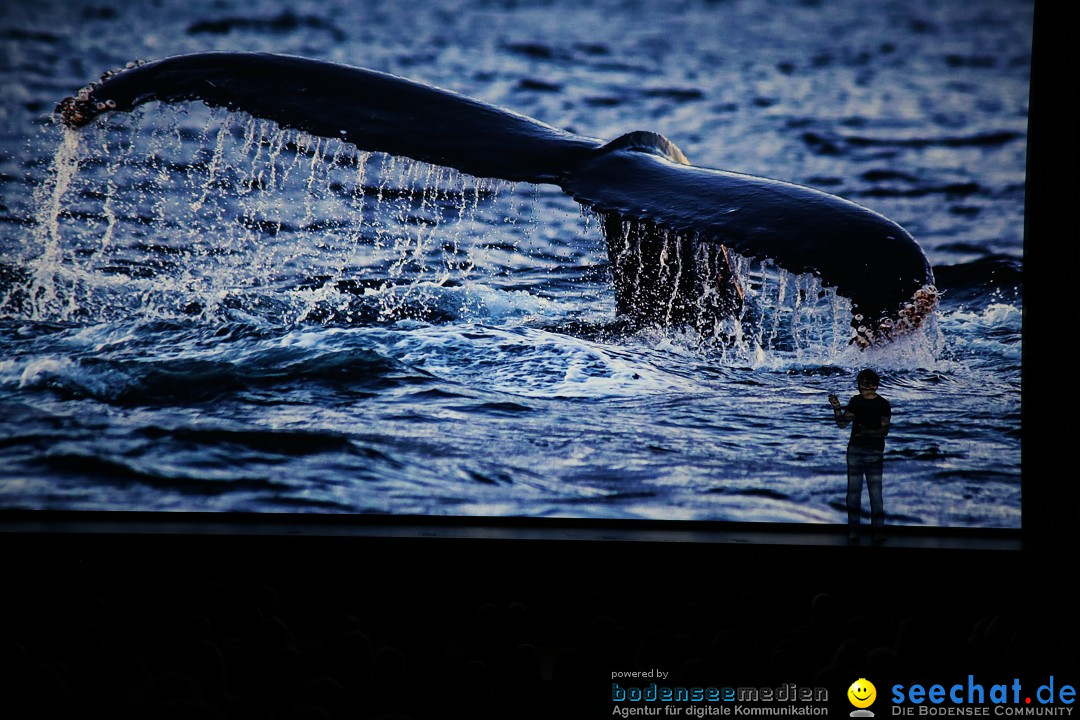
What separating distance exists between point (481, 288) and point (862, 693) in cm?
378

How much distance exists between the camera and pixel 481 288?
19.3ft

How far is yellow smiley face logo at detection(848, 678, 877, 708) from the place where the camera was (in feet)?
8.54

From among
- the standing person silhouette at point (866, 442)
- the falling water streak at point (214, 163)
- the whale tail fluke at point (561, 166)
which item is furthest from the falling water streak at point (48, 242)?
the standing person silhouette at point (866, 442)

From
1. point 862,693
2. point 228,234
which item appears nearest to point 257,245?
point 228,234

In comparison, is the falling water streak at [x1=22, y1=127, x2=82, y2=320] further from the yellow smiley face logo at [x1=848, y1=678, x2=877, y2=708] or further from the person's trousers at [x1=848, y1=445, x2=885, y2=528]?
the yellow smiley face logo at [x1=848, y1=678, x2=877, y2=708]

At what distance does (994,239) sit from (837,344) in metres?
1.27

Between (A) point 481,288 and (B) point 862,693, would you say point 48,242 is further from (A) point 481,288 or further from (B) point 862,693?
(B) point 862,693

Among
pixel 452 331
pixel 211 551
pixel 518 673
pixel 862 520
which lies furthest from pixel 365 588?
pixel 862 520

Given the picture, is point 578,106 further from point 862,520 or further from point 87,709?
point 87,709

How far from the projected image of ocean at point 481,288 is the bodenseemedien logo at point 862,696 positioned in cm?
309

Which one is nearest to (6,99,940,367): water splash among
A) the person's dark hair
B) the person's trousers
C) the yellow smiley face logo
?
the person's dark hair

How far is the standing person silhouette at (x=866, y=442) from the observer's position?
17.9 feet

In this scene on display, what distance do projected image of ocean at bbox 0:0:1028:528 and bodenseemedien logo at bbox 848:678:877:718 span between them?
3.09 metres

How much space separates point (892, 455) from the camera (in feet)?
19.4
